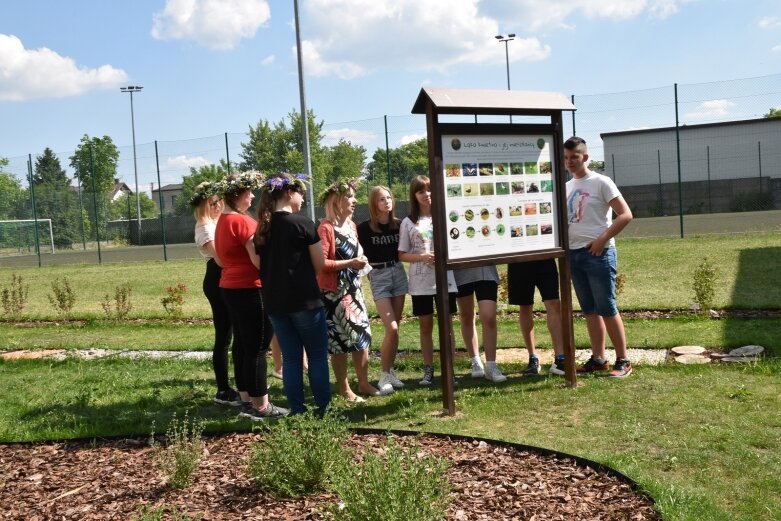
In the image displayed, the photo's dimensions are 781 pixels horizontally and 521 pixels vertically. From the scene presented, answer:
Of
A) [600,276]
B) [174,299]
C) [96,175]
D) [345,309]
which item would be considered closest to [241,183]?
[345,309]

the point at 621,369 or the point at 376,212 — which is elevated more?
the point at 376,212

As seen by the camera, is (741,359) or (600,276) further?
(741,359)

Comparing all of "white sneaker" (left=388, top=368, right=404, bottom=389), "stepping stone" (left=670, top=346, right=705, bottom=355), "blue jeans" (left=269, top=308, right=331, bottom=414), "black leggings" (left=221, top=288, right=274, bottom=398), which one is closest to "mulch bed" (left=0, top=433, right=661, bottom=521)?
"blue jeans" (left=269, top=308, right=331, bottom=414)

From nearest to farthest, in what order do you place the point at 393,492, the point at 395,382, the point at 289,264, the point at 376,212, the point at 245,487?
the point at 393,492
the point at 245,487
the point at 289,264
the point at 376,212
the point at 395,382

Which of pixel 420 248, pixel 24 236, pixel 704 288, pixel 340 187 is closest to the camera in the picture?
pixel 340 187

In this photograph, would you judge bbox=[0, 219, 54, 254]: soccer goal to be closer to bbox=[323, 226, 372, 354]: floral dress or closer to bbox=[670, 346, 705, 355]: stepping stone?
bbox=[323, 226, 372, 354]: floral dress

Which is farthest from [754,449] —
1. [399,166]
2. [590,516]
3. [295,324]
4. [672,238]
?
[399,166]

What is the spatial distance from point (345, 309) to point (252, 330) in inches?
32.2

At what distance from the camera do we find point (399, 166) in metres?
24.8

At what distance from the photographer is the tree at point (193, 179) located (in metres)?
33.6

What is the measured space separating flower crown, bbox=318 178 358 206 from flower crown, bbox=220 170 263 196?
65 centimetres

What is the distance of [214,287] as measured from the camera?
6.75 m

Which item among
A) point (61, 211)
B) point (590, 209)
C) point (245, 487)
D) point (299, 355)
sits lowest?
point (245, 487)

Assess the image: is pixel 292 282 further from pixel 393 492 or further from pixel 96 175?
pixel 96 175
